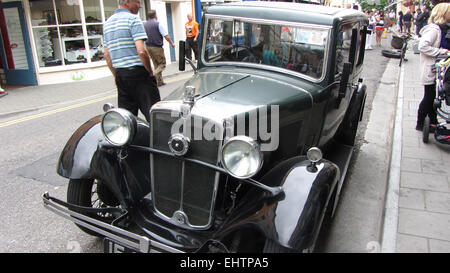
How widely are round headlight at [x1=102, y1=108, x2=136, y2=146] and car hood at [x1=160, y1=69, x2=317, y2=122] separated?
28cm

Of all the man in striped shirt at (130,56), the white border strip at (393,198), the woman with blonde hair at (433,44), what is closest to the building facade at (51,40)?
the man in striped shirt at (130,56)

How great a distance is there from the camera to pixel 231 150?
2.04m

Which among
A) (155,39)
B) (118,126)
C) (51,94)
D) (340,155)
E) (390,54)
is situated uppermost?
(155,39)

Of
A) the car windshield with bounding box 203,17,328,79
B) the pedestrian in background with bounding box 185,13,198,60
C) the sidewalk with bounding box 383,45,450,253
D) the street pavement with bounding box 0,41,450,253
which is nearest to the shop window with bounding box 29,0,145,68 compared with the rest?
the street pavement with bounding box 0,41,450,253

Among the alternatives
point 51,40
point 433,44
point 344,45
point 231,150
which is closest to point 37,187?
point 231,150

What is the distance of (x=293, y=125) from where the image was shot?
9.34ft

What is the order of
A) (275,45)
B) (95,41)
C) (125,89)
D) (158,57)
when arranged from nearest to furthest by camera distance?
(275,45), (125,89), (158,57), (95,41)

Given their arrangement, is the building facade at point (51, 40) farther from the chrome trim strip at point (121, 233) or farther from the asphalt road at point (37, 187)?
the chrome trim strip at point (121, 233)

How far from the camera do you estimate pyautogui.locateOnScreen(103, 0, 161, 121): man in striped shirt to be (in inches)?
154

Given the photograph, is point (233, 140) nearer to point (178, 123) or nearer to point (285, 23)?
point (178, 123)

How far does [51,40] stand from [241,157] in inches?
411

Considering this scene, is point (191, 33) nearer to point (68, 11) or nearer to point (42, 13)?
point (68, 11)

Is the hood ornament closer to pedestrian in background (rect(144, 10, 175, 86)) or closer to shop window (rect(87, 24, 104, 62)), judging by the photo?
pedestrian in background (rect(144, 10, 175, 86))
